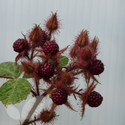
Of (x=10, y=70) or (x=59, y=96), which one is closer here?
(x=59, y=96)

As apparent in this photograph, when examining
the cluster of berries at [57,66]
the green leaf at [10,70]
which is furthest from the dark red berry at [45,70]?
the green leaf at [10,70]

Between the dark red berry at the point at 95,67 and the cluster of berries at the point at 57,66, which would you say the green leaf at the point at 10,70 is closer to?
the cluster of berries at the point at 57,66

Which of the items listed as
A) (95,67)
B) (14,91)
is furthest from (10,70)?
(95,67)

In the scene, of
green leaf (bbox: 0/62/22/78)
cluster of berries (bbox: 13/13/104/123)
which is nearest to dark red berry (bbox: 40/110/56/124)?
cluster of berries (bbox: 13/13/104/123)

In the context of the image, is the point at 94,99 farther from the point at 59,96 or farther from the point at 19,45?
the point at 19,45

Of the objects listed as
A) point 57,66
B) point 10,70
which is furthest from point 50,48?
point 10,70

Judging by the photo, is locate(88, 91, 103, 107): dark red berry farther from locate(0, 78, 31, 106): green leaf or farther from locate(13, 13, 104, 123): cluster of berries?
locate(0, 78, 31, 106): green leaf

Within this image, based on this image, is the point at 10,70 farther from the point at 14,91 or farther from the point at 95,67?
the point at 95,67

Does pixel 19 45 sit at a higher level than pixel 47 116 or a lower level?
higher
